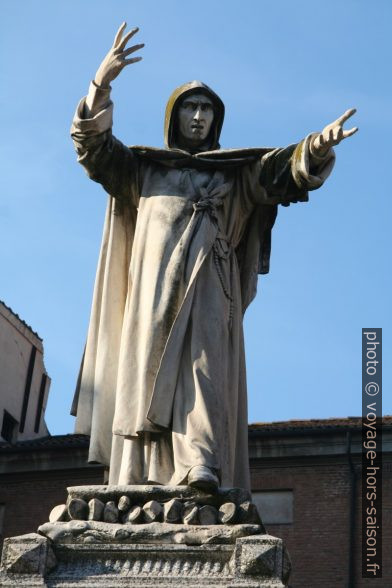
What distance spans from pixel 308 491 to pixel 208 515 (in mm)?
29809

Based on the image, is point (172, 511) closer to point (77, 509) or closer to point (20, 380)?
point (77, 509)

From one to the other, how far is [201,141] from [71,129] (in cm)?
107

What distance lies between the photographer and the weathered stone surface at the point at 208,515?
34.9 ft

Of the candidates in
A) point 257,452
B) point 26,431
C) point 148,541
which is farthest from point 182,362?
point 26,431

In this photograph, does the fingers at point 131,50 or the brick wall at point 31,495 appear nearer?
the fingers at point 131,50

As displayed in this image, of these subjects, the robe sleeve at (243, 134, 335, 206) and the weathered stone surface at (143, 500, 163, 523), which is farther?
the robe sleeve at (243, 134, 335, 206)

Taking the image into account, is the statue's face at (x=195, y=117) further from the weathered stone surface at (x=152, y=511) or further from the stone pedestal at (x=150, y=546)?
the weathered stone surface at (x=152, y=511)

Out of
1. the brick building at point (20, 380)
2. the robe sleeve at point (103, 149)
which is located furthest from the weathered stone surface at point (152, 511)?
the brick building at point (20, 380)

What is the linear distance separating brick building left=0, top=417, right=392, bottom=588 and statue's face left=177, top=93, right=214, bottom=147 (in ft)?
87.3

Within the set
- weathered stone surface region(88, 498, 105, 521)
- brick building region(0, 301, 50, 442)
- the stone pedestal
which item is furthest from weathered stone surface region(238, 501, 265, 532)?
brick building region(0, 301, 50, 442)

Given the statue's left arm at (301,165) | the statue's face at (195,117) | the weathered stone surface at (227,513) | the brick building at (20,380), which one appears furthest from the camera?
the brick building at (20,380)

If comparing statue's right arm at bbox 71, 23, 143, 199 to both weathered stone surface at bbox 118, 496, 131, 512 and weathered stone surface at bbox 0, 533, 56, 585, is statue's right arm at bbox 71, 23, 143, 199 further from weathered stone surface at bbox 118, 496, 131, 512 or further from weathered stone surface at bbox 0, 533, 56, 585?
weathered stone surface at bbox 0, 533, 56, 585

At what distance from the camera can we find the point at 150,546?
34.1 feet

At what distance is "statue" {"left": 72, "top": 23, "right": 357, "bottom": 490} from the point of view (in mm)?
11344
